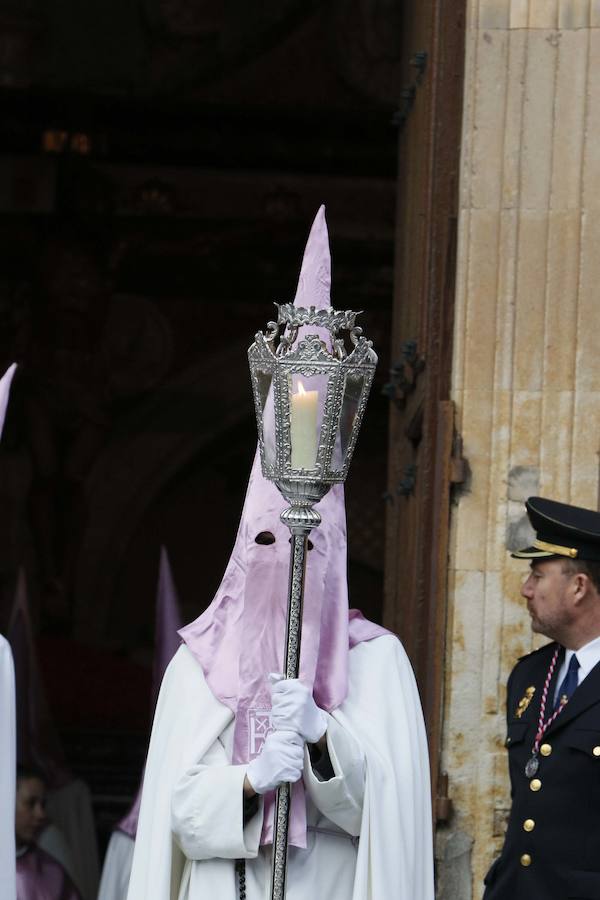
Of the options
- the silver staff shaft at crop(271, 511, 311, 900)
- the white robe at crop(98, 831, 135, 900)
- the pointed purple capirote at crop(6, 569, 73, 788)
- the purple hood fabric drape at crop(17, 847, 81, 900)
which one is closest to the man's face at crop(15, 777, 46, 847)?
the purple hood fabric drape at crop(17, 847, 81, 900)

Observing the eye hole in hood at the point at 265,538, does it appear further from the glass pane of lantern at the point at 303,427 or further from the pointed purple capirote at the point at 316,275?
the pointed purple capirote at the point at 316,275

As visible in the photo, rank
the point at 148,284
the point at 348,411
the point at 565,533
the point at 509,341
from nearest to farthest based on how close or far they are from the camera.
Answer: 1. the point at 348,411
2. the point at 565,533
3. the point at 509,341
4. the point at 148,284

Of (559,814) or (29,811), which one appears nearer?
(559,814)

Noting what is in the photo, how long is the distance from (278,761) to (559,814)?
2.81 feet

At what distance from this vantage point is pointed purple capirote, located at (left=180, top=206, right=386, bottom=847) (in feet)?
17.4

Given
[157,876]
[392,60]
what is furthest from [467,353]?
[392,60]

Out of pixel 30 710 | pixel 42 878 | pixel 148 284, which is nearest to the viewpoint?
pixel 42 878

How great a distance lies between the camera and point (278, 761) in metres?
5.04

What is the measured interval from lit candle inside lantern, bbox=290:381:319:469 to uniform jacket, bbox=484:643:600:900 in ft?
3.40

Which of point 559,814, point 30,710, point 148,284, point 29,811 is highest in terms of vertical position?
point 148,284

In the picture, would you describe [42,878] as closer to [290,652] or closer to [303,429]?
[290,652]

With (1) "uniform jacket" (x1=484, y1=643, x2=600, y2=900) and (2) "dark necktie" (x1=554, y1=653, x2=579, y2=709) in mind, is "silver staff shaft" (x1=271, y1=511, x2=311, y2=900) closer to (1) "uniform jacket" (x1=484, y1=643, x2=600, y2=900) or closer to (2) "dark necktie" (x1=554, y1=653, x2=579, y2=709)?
(1) "uniform jacket" (x1=484, y1=643, x2=600, y2=900)

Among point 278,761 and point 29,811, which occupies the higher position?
point 278,761

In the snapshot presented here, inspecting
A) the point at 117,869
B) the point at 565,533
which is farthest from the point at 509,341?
the point at 117,869
